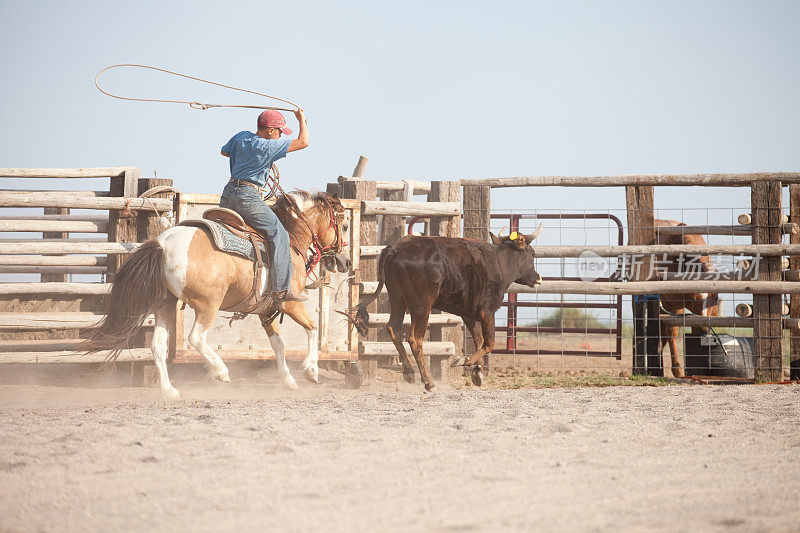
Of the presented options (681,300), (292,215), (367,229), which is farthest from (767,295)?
(292,215)

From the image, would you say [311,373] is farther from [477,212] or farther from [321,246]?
[477,212]

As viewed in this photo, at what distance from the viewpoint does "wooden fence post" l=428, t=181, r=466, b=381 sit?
900 centimetres

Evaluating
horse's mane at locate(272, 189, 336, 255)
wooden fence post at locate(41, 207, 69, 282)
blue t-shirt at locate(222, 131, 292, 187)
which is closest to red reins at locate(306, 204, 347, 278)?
horse's mane at locate(272, 189, 336, 255)

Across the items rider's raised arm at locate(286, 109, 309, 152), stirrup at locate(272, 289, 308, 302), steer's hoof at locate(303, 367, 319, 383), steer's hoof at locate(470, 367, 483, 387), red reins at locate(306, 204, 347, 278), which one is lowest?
steer's hoof at locate(470, 367, 483, 387)

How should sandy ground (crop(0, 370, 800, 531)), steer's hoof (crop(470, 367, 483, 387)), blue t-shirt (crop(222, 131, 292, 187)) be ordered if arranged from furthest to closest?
1. steer's hoof (crop(470, 367, 483, 387))
2. blue t-shirt (crop(222, 131, 292, 187))
3. sandy ground (crop(0, 370, 800, 531))

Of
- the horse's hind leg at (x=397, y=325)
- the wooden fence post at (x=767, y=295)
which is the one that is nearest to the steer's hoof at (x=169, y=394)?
the horse's hind leg at (x=397, y=325)

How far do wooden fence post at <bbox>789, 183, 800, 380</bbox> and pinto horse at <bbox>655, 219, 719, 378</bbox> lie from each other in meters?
0.95

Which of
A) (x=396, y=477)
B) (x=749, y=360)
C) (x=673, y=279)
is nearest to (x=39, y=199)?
(x=396, y=477)

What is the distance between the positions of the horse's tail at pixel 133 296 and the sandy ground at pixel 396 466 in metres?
0.58

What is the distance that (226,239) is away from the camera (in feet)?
21.4

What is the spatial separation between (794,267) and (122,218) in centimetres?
829

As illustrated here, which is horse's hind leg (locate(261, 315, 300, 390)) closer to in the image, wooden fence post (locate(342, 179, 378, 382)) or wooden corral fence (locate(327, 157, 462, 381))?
wooden corral fence (locate(327, 157, 462, 381))

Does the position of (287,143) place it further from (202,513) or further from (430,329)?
(202,513)

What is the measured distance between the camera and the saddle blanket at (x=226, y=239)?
6.41 m
